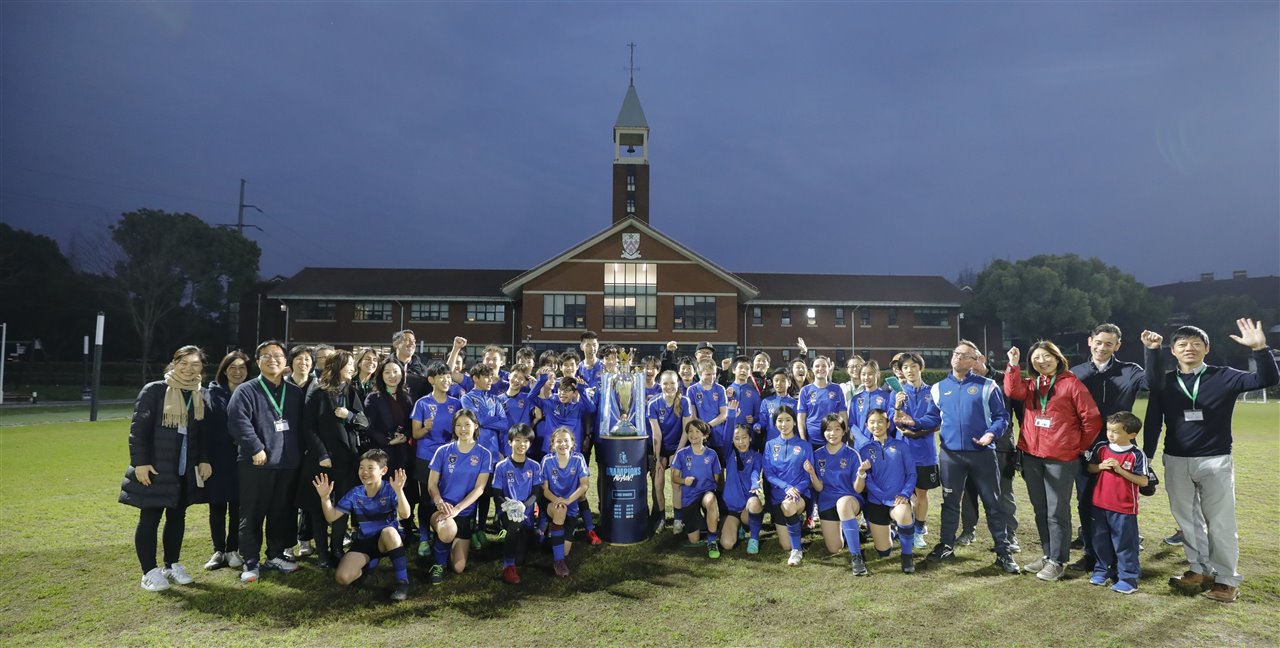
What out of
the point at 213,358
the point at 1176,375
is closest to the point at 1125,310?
the point at 1176,375

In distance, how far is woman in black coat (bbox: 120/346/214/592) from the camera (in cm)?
514

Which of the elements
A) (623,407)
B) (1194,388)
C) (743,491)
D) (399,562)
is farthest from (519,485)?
(1194,388)

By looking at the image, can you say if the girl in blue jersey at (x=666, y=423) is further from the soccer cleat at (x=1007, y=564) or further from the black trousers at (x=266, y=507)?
the black trousers at (x=266, y=507)

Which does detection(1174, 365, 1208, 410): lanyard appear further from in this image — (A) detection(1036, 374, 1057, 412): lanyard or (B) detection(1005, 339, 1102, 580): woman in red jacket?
(A) detection(1036, 374, 1057, 412): lanyard

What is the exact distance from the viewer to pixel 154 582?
5.27 m

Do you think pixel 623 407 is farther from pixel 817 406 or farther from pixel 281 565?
pixel 281 565

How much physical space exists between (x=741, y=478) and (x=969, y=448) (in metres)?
2.36

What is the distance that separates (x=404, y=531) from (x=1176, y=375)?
7547 millimetres

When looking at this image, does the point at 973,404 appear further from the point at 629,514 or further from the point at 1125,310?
the point at 1125,310

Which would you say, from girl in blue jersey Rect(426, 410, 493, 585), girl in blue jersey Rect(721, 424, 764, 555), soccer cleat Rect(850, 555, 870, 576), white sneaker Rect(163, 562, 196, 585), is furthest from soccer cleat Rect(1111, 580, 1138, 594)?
white sneaker Rect(163, 562, 196, 585)

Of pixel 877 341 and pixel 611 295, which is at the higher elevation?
pixel 611 295

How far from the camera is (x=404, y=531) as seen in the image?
627 cm

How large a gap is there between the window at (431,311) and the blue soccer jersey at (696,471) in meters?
34.6

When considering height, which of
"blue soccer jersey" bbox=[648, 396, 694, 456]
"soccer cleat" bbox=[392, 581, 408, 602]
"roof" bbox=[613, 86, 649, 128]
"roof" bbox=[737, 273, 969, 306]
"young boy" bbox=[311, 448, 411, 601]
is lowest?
"soccer cleat" bbox=[392, 581, 408, 602]
